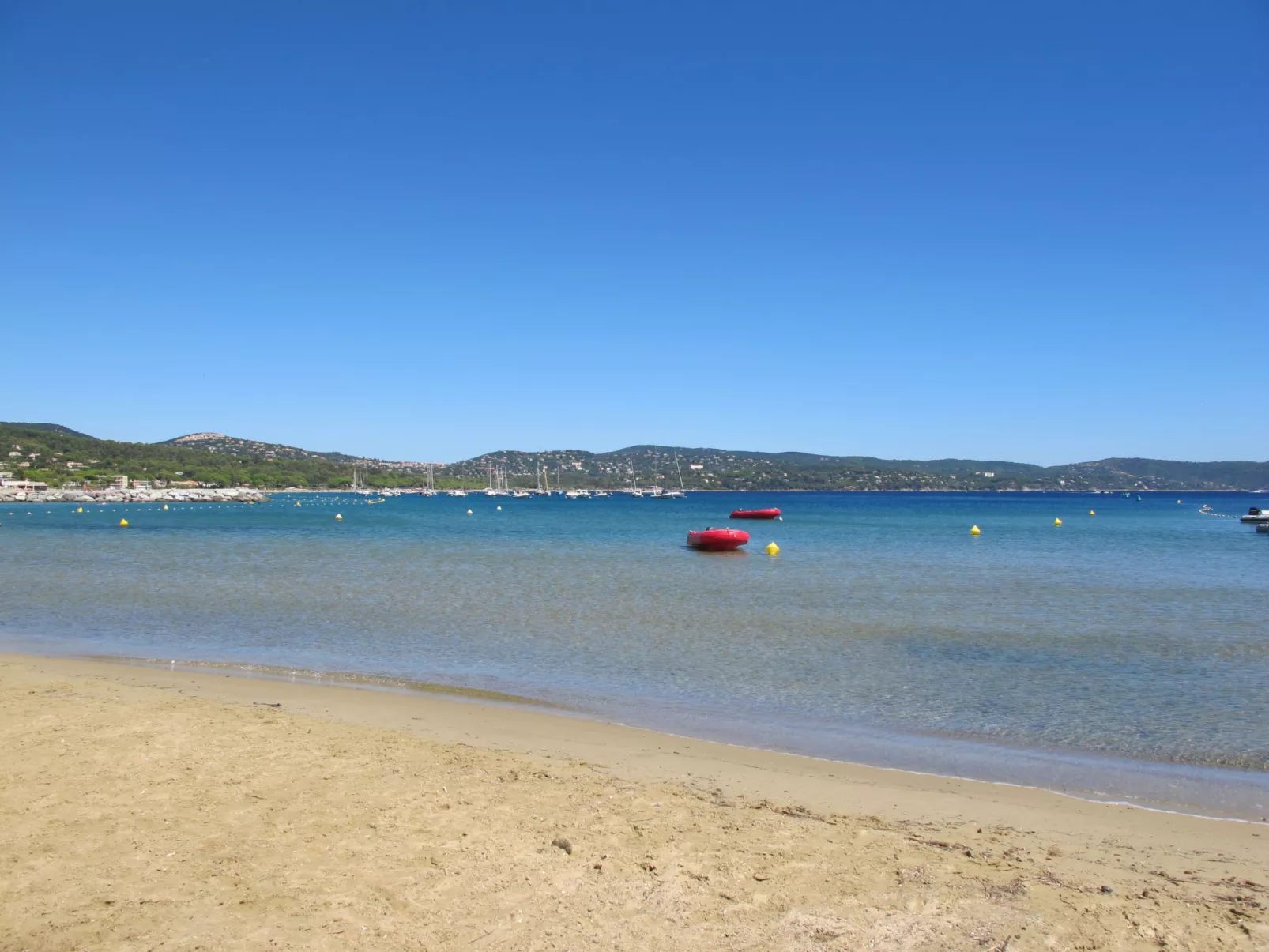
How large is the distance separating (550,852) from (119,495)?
154 meters

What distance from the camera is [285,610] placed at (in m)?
23.2

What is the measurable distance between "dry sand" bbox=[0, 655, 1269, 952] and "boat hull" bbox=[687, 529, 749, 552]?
3947 cm

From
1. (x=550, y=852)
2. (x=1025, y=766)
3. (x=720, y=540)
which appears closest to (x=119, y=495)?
(x=720, y=540)

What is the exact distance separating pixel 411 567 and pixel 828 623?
20.7m

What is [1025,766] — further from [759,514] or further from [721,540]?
[759,514]

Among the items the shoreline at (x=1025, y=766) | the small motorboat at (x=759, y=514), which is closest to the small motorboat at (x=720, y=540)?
the shoreline at (x=1025, y=766)

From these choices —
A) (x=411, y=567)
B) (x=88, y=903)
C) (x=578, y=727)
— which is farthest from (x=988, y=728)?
(x=411, y=567)

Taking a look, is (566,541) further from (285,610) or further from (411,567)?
(285,610)

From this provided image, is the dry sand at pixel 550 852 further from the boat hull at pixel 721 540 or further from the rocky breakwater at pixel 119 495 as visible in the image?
the rocky breakwater at pixel 119 495

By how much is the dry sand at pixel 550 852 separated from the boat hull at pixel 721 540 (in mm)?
39470

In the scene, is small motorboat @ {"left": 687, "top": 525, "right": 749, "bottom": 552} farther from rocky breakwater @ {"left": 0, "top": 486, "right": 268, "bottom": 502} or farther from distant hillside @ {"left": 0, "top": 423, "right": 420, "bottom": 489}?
distant hillside @ {"left": 0, "top": 423, "right": 420, "bottom": 489}

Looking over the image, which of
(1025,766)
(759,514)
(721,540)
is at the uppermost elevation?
(759,514)

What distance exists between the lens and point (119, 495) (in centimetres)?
13838

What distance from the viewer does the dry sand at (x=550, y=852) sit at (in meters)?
5.35
